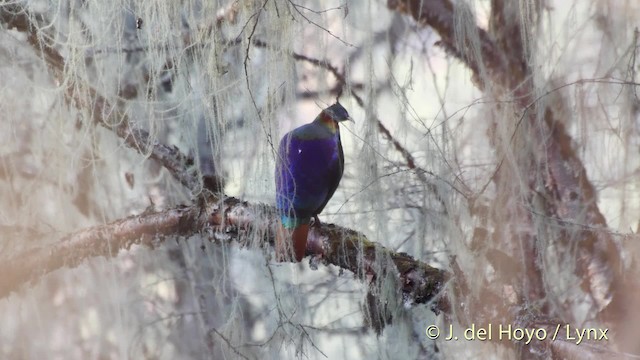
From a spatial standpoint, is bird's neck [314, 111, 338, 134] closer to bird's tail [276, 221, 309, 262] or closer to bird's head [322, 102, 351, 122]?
bird's head [322, 102, 351, 122]

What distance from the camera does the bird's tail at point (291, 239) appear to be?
1213mm

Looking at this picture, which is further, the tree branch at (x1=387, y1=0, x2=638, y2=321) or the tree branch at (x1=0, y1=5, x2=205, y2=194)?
the tree branch at (x1=387, y1=0, x2=638, y2=321)

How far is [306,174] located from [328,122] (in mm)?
106

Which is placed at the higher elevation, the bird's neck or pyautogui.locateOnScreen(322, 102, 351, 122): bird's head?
pyautogui.locateOnScreen(322, 102, 351, 122): bird's head

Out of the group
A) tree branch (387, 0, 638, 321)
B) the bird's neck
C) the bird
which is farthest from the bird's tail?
tree branch (387, 0, 638, 321)

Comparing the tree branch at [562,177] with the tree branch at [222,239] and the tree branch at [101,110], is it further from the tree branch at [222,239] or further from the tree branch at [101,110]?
the tree branch at [101,110]

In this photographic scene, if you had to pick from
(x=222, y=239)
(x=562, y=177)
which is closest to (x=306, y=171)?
(x=222, y=239)

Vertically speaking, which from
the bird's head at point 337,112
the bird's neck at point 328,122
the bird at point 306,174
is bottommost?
the bird at point 306,174

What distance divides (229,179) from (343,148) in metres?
0.24

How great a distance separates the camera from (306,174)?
3.93ft

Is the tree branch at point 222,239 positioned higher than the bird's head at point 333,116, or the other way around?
the bird's head at point 333,116

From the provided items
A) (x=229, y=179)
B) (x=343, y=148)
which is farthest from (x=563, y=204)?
(x=229, y=179)

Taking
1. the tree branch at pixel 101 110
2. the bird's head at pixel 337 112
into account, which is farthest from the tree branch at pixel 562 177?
the tree branch at pixel 101 110

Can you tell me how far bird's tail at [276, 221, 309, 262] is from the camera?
121 cm
